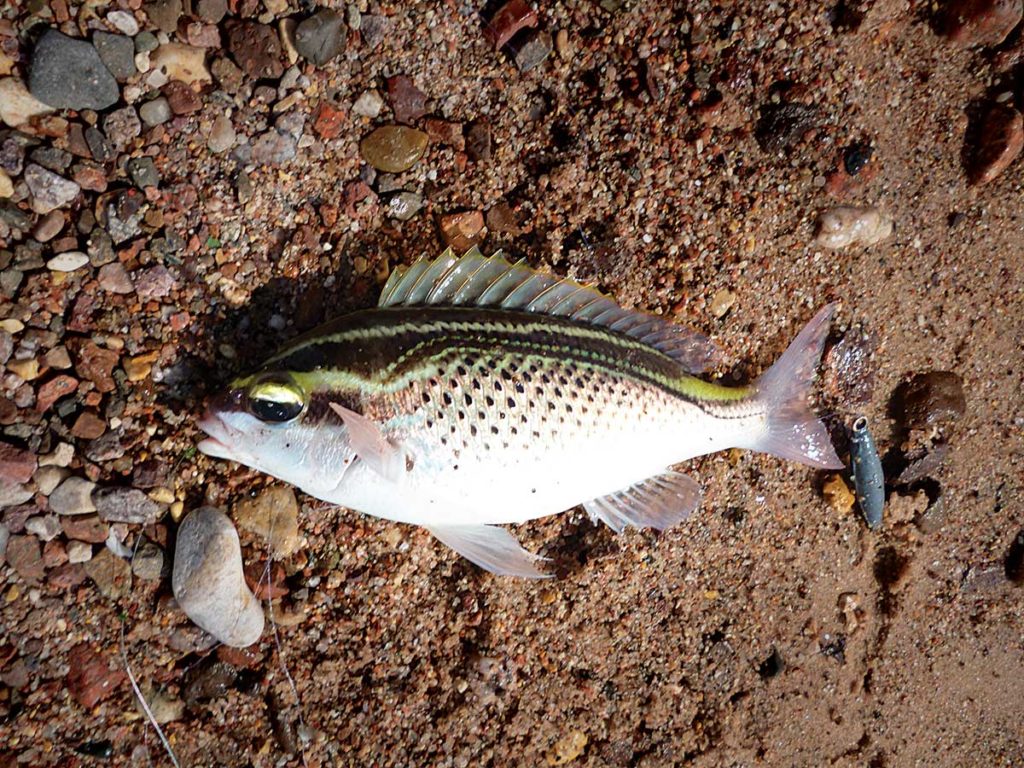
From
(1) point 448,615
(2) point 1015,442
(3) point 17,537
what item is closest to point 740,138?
(2) point 1015,442

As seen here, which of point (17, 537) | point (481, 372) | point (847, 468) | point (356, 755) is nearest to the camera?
point (481, 372)

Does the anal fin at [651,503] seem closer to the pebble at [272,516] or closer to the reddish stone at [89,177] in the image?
the pebble at [272,516]

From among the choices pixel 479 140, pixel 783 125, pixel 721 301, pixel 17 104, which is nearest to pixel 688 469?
pixel 721 301

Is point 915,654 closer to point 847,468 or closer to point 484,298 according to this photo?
point 847,468

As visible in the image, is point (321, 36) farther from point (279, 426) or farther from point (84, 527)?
point (84, 527)

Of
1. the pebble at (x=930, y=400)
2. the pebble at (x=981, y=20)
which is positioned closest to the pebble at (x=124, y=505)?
the pebble at (x=930, y=400)

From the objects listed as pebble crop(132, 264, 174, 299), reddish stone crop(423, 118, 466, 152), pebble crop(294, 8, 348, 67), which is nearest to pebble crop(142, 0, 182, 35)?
pebble crop(294, 8, 348, 67)
